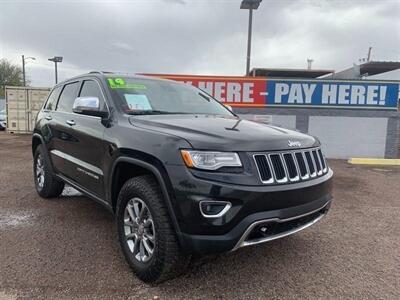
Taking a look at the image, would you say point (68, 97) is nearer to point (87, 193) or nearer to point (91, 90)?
point (91, 90)

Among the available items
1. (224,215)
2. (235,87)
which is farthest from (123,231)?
(235,87)

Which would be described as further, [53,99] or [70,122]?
[53,99]

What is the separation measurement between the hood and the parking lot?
117 centimetres

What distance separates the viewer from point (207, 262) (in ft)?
11.4

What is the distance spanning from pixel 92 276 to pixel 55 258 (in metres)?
0.57

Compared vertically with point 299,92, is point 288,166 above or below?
below

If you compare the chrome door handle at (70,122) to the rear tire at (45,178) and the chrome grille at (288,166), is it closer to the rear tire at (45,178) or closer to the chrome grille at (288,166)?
the rear tire at (45,178)

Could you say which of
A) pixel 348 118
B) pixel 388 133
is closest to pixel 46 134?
pixel 348 118

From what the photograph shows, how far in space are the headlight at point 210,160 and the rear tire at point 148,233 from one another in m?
0.43

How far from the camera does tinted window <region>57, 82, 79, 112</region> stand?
4.77 meters

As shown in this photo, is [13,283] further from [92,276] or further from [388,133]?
[388,133]

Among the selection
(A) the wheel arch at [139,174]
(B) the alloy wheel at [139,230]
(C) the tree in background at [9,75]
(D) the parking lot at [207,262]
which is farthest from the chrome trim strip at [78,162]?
(C) the tree in background at [9,75]

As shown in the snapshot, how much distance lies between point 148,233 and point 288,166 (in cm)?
127

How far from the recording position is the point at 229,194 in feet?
8.48
